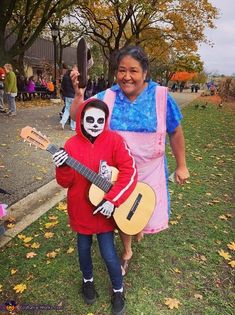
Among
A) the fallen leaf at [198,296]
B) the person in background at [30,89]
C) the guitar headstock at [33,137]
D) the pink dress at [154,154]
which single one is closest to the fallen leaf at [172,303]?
the fallen leaf at [198,296]

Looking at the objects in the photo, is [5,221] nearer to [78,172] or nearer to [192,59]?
[78,172]

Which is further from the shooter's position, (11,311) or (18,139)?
(18,139)

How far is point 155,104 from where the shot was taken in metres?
2.50

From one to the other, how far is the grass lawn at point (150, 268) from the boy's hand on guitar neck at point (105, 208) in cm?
92

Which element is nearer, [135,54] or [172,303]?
[135,54]

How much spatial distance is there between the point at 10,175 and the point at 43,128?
456cm

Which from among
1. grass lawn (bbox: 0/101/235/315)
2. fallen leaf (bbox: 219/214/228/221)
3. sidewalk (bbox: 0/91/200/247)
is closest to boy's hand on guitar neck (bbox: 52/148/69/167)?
grass lawn (bbox: 0/101/235/315)

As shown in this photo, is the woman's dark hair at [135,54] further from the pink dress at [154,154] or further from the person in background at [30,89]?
the person in background at [30,89]

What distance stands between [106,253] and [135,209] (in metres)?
0.39

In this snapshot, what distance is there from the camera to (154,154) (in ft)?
8.61

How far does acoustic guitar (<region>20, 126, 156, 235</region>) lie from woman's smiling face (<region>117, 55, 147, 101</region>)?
61cm

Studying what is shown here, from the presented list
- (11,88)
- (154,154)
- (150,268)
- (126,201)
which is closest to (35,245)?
(150,268)

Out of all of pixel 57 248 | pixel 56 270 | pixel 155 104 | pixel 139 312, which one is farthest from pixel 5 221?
pixel 155 104

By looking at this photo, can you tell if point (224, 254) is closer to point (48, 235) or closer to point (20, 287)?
point (48, 235)
